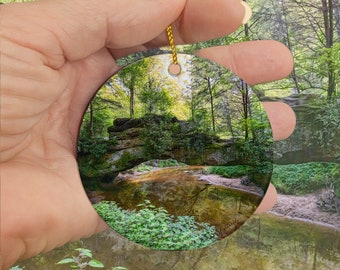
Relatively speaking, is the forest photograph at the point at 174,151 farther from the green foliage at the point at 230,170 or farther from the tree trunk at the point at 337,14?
the tree trunk at the point at 337,14

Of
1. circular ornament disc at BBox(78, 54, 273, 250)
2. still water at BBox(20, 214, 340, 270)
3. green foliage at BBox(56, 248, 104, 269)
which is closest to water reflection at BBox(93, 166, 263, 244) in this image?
circular ornament disc at BBox(78, 54, 273, 250)

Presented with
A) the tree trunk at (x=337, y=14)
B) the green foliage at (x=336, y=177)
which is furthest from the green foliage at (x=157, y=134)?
the tree trunk at (x=337, y=14)

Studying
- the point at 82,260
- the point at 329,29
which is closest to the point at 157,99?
the point at 82,260

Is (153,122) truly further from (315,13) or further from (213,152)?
(315,13)

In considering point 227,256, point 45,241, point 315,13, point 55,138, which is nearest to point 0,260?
point 45,241

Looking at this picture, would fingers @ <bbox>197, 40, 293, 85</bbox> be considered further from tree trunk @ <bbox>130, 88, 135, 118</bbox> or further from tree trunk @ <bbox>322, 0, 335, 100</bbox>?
tree trunk @ <bbox>322, 0, 335, 100</bbox>

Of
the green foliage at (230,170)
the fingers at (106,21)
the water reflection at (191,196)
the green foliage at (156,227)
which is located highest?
the fingers at (106,21)
